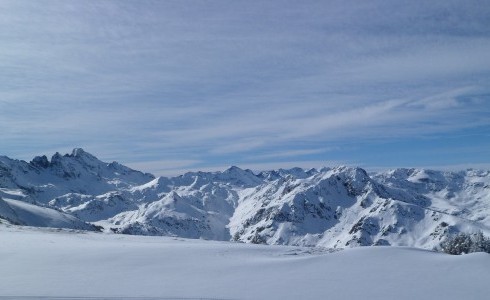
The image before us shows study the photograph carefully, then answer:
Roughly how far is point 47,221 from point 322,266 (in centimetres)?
8432

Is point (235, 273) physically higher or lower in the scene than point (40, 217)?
higher

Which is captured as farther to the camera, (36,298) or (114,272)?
(114,272)

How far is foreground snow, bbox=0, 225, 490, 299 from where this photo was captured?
17.2 meters

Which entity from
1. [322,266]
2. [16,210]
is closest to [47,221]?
[16,210]

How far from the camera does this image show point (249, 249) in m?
27.1

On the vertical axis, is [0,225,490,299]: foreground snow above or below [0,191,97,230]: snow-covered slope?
above

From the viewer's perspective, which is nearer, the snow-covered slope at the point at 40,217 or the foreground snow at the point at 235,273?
the foreground snow at the point at 235,273

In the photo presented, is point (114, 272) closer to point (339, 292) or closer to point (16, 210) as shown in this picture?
point (339, 292)

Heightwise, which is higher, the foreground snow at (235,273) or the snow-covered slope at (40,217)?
the foreground snow at (235,273)

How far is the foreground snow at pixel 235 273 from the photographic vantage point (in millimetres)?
17234

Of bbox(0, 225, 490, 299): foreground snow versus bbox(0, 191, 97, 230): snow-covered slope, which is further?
bbox(0, 191, 97, 230): snow-covered slope

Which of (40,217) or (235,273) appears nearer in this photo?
(235,273)

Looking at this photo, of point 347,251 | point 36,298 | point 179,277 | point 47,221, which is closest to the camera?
point 36,298

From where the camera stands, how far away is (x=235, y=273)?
20375mm
